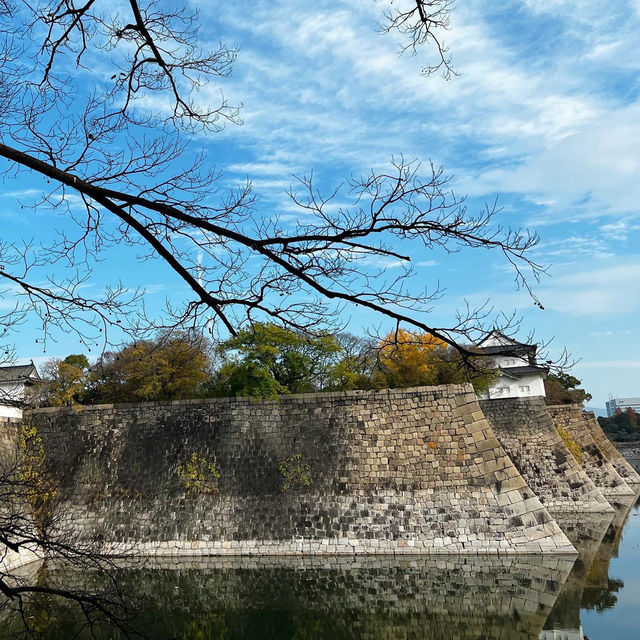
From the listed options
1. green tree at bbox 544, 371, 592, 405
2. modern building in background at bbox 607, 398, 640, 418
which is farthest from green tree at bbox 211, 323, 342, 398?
modern building in background at bbox 607, 398, 640, 418

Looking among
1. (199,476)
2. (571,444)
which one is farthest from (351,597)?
(571,444)

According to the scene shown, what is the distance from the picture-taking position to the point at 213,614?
970cm

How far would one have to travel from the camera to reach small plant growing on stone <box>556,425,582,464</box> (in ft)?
69.2

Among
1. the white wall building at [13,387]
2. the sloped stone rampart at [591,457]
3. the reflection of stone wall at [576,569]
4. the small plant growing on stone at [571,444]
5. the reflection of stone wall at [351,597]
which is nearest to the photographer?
the white wall building at [13,387]

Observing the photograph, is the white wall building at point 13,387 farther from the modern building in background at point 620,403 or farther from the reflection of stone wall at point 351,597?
the modern building in background at point 620,403

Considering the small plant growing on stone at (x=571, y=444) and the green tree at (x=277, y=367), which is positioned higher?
the green tree at (x=277, y=367)

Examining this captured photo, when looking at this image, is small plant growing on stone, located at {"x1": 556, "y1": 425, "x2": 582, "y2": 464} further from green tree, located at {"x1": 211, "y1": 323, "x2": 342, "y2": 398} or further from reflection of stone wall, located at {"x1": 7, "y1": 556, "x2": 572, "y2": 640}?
reflection of stone wall, located at {"x1": 7, "y1": 556, "x2": 572, "y2": 640}

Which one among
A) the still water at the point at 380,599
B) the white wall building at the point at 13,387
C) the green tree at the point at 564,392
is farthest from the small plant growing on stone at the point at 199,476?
the green tree at the point at 564,392

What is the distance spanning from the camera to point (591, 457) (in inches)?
852

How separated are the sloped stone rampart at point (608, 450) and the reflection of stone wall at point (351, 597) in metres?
13.3

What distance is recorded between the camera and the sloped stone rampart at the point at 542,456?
1802cm

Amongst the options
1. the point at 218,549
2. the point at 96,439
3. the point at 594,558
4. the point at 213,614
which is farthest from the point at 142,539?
the point at 594,558

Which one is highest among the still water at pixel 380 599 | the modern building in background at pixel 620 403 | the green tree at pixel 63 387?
the modern building in background at pixel 620 403

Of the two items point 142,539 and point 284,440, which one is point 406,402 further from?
point 142,539
